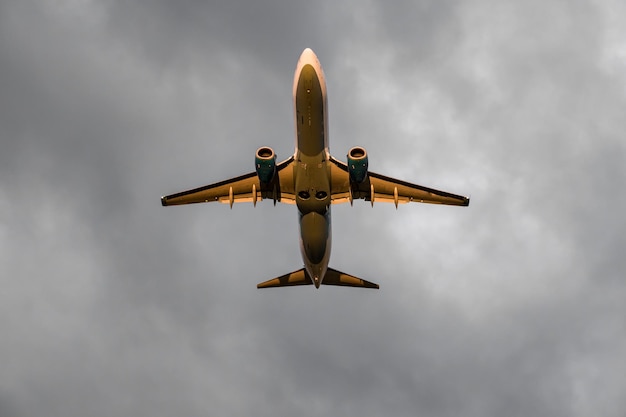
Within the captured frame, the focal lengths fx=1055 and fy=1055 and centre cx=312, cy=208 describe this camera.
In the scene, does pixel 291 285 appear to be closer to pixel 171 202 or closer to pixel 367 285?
pixel 367 285

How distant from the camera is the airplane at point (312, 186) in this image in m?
64.3

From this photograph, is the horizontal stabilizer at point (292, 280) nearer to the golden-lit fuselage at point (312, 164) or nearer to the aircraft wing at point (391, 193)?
the golden-lit fuselage at point (312, 164)

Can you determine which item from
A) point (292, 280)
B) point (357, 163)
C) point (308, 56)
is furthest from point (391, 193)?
point (308, 56)

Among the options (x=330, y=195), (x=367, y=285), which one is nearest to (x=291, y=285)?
(x=367, y=285)

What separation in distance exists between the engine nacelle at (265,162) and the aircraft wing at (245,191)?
6.67 ft

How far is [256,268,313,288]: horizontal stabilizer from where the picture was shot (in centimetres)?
7556

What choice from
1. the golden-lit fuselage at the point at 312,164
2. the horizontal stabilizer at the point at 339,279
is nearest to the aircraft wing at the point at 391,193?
the golden-lit fuselage at the point at 312,164

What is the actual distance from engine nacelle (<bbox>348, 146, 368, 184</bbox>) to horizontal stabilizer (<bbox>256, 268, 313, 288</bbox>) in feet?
34.6

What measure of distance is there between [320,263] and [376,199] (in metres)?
5.95

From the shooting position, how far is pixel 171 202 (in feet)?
237

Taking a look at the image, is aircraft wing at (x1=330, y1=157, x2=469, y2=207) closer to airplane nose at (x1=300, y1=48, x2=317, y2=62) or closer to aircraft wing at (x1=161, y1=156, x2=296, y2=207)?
aircraft wing at (x1=161, y1=156, x2=296, y2=207)

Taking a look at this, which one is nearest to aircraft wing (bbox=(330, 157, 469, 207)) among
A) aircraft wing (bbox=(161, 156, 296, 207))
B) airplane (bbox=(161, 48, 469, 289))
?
airplane (bbox=(161, 48, 469, 289))

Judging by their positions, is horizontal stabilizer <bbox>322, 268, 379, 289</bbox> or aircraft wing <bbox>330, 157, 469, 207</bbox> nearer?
aircraft wing <bbox>330, 157, 469, 207</bbox>

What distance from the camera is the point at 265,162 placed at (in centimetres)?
6725
